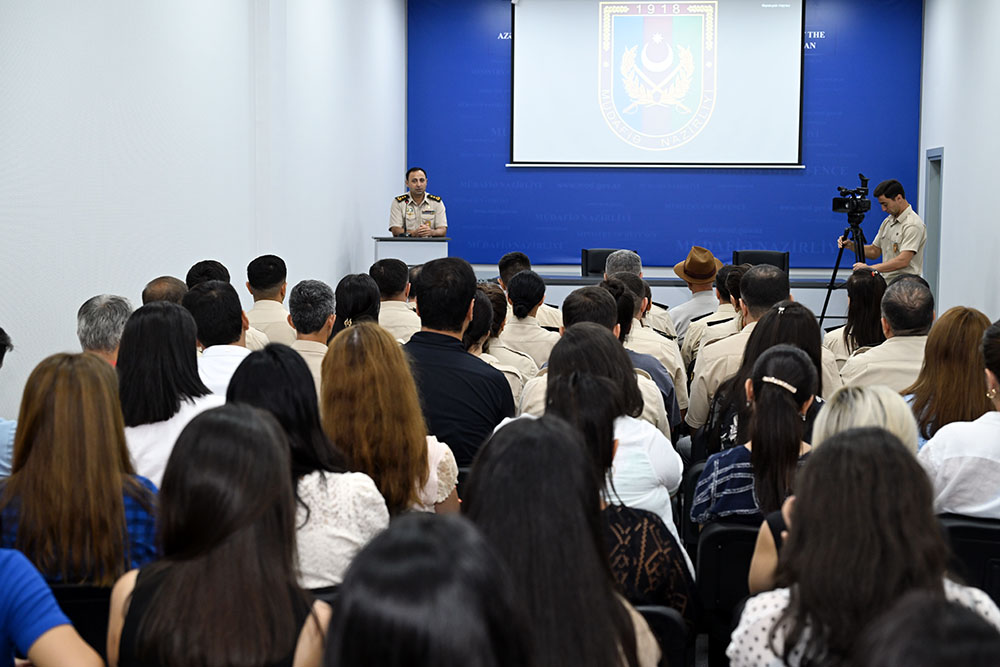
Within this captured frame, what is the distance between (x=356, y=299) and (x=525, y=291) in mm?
828

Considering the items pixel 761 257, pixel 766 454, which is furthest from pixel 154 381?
pixel 761 257

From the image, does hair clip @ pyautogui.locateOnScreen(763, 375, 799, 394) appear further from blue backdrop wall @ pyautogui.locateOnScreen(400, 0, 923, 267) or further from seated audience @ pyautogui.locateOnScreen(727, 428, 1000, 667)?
blue backdrop wall @ pyautogui.locateOnScreen(400, 0, 923, 267)

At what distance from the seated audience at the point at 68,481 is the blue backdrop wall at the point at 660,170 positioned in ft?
31.5

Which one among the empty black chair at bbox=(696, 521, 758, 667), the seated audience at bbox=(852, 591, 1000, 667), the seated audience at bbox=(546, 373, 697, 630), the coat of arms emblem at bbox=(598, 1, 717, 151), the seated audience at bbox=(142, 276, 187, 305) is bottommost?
the empty black chair at bbox=(696, 521, 758, 667)

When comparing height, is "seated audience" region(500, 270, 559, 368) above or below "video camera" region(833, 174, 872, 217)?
below

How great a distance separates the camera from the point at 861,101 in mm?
11102

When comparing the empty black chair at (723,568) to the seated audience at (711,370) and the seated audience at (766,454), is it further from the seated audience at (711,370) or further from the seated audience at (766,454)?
the seated audience at (711,370)

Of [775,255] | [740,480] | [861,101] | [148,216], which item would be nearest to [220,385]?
[740,480]

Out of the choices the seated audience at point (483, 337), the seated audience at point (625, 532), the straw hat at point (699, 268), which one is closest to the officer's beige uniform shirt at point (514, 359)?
the seated audience at point (483, 337)

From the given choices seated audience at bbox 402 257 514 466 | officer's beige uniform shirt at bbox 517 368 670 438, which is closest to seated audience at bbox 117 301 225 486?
seated audience at bbox 402 257 514 466

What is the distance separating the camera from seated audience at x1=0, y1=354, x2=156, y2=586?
188 cm

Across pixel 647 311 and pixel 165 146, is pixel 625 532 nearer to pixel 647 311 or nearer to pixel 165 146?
pixel 647 311

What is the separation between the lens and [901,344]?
3805mm

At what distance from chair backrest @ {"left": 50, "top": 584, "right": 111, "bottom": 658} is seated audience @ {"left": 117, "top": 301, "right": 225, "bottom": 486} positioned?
0.70 m
